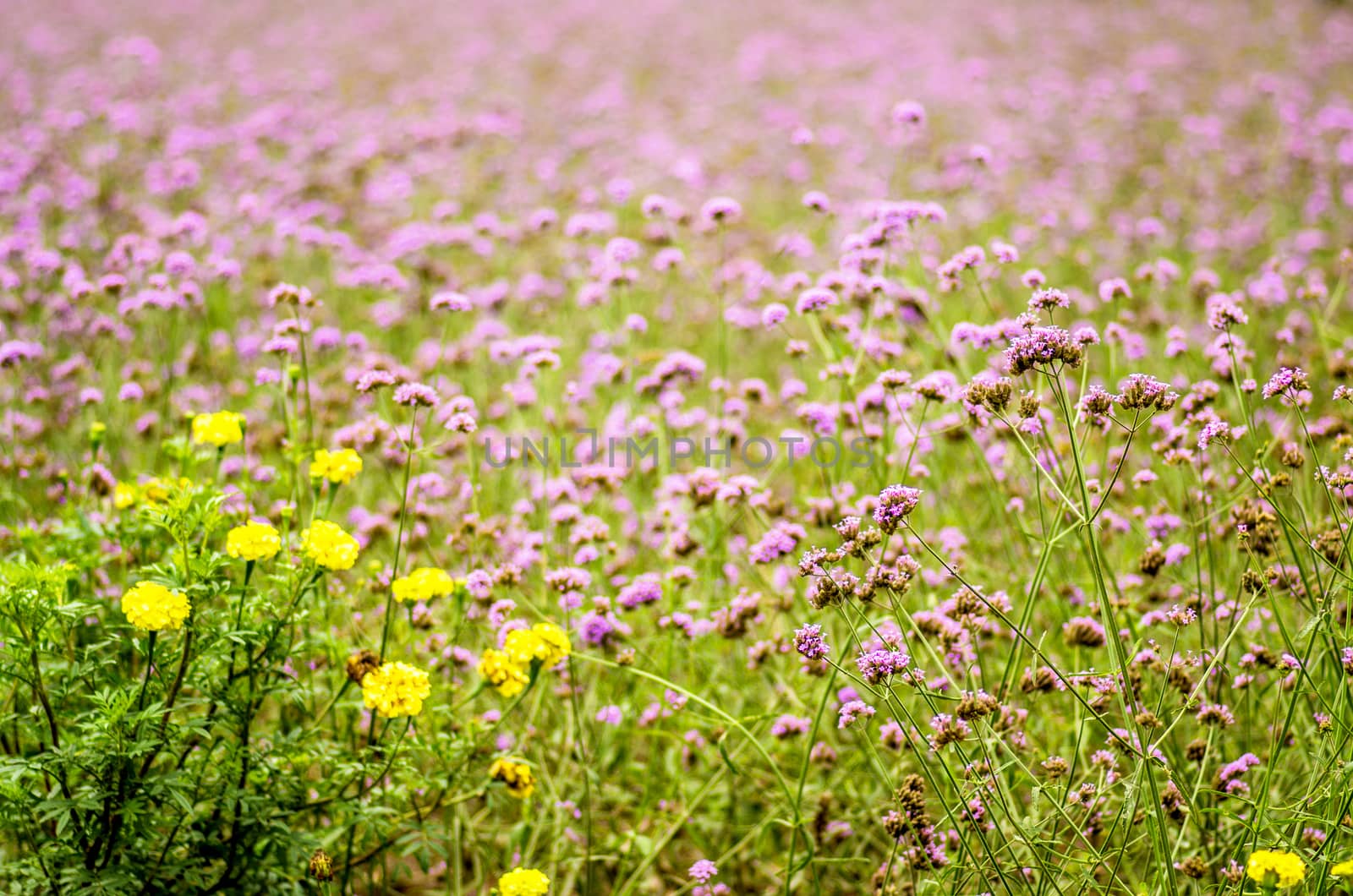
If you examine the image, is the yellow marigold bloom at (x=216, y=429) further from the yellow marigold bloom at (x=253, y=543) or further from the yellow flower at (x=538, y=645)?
the yellow flower at (x=538, y=645)

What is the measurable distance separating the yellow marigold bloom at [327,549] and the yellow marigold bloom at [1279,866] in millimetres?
1919

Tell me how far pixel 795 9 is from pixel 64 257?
1596 cm

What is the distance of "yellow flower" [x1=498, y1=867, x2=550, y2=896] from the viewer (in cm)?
229

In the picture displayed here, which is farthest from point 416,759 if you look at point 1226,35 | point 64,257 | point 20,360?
point 1226,35

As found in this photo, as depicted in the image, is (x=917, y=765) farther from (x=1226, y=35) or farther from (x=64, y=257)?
(x=1226, y=35)

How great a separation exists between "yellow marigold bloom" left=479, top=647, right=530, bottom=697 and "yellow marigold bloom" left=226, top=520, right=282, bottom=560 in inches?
22.2

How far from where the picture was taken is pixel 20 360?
4223 mm

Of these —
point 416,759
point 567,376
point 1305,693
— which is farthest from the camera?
point 567,376

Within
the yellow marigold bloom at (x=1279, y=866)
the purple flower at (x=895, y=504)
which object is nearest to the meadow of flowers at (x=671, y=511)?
the yellow marigold bloom at (x=1279, y=866)

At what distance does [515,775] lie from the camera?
2.60 metres

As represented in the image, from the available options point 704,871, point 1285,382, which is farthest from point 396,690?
point 1285,382

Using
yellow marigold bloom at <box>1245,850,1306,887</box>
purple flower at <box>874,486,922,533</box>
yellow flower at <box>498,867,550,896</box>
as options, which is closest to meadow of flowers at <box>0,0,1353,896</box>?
yellow marigold bloom at <box>1245,850,1306,887</box>

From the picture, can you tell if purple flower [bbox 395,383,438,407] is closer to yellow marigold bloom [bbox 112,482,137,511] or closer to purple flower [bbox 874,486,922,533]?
yellow marigold bloom [bbox 112,482,137,511]

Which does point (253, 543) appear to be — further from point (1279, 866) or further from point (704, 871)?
point (1279, 866)
